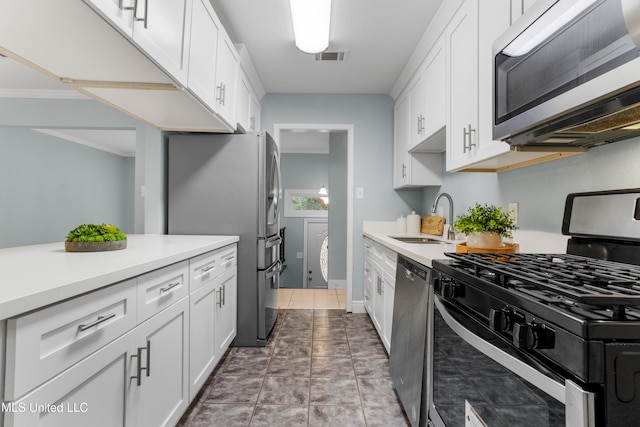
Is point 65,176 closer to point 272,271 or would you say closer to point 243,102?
point 243,102

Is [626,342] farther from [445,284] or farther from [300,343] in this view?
[300,343]

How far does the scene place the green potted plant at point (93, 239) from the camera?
1.38m

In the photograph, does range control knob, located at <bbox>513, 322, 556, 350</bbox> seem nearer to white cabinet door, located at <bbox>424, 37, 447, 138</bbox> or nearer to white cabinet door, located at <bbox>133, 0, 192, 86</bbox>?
white cabinet door, located at <bbox>133, 0, 192, 86</bbox>

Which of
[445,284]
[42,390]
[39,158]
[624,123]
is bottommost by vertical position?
[42,390]

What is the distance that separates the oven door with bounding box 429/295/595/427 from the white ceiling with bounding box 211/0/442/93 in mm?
1954

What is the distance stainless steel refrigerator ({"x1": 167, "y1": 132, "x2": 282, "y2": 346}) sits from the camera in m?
2.52

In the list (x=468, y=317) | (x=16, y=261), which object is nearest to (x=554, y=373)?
(x=468, y=317)

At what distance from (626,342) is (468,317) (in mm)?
456

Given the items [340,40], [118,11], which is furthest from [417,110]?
[118,11]

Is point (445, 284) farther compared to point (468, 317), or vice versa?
point (445, 284)

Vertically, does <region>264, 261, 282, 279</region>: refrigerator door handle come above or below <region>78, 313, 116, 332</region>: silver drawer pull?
below

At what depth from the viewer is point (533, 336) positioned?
652mm

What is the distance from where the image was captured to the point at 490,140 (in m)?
1.53

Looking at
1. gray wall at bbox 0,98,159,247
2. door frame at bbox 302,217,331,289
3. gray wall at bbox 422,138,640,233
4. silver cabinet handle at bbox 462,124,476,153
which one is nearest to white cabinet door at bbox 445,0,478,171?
silver cabinet handle at bbox 462,124,476,153
